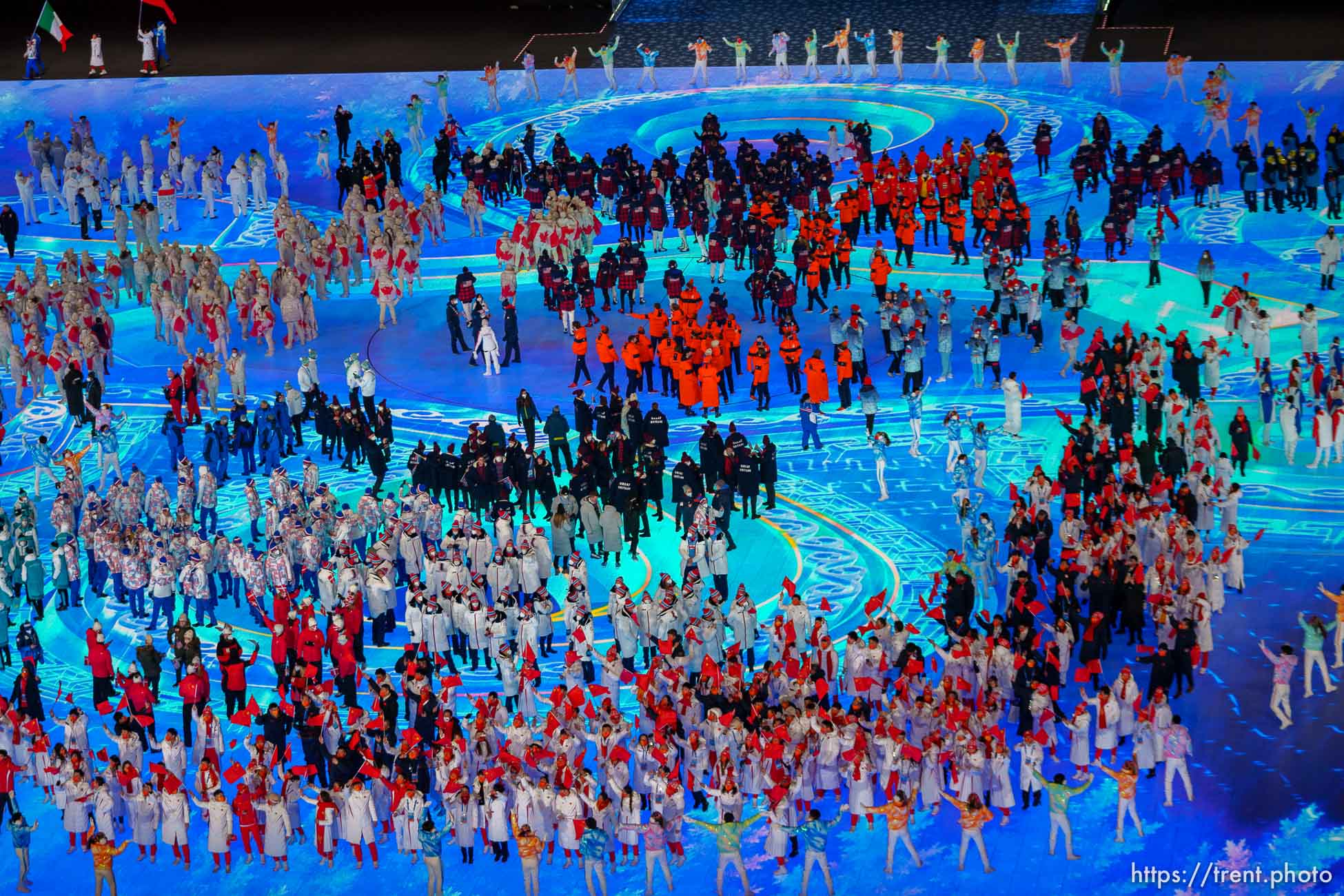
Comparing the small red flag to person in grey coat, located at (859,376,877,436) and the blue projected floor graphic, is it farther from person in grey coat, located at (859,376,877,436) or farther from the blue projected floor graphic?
person in grey coat, located at (859,376,877,436)

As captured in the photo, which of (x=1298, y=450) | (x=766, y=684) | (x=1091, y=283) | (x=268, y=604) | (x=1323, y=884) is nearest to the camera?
(x=1323, y=884)

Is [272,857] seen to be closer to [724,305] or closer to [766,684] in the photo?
[766,684]

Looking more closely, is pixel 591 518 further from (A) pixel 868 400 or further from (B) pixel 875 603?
(A) pixel 868 400

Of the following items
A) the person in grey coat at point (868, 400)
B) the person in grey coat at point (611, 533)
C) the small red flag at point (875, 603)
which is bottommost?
the small red flag at point (875, 603)

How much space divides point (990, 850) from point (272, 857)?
1112 cm

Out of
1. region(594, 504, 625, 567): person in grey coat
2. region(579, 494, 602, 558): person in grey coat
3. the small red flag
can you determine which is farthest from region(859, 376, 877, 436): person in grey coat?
region(579, 494, 602, 558): person in grey coat

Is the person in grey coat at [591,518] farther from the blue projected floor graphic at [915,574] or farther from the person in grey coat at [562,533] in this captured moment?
the blue projected floor graphic at [915,574]

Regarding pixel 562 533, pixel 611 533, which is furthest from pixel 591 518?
pixel 562 533

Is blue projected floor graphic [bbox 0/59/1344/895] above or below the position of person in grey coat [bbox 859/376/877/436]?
below

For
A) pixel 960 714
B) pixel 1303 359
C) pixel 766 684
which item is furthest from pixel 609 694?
pixel 1303 359

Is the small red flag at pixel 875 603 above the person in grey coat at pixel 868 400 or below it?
below

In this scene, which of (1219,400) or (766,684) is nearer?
(766,684)

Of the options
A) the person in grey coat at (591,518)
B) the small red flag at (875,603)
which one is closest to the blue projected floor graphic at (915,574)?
the small red flag at (875,603)

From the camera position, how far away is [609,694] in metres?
35.5
